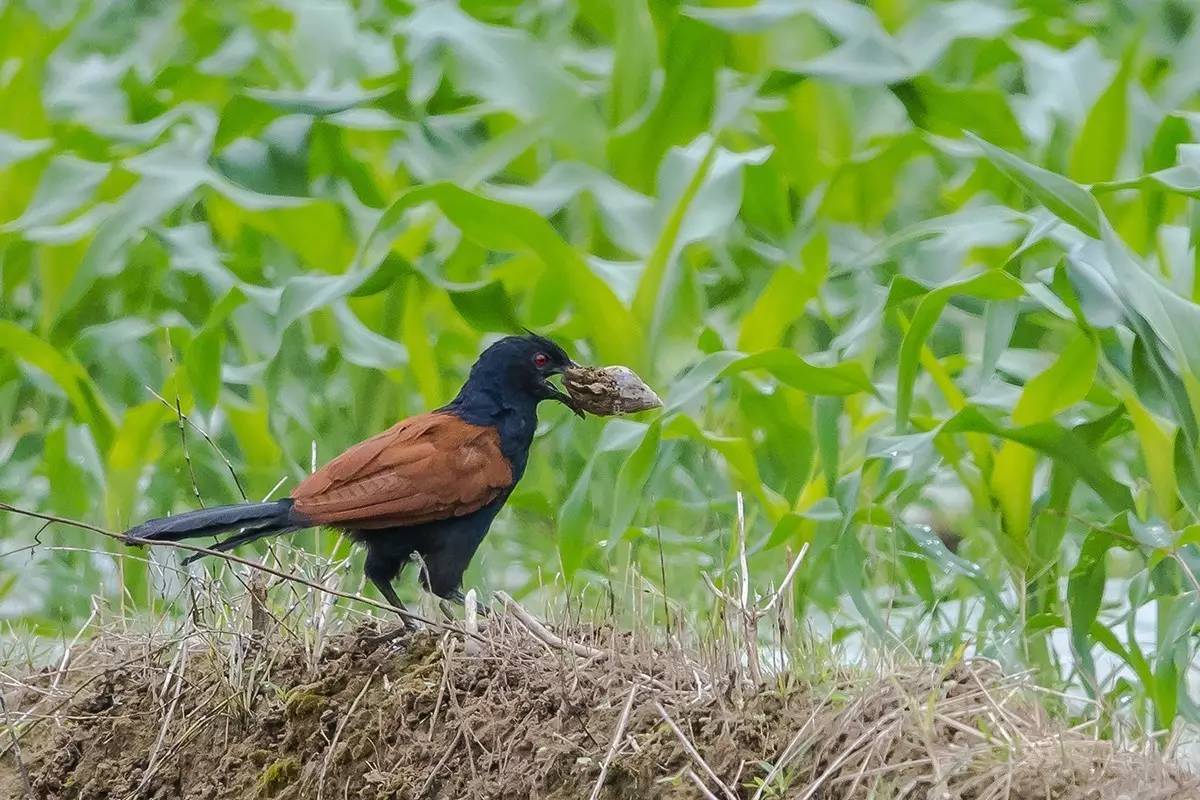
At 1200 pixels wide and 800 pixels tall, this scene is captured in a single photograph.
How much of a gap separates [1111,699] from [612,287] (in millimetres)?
1544

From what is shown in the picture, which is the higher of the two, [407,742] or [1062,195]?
[1062,195]

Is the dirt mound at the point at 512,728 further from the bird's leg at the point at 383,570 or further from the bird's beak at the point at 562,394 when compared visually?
the bird's beak at the point at 562,394

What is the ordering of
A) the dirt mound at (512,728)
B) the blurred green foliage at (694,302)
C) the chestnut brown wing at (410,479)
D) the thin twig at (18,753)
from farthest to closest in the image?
the blurred green foliage at (694,302) → the chestnut brown wing at (410,479) → the thin twig at (18,753) → the dirt mound at (512,728)

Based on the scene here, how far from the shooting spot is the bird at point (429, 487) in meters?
3.06

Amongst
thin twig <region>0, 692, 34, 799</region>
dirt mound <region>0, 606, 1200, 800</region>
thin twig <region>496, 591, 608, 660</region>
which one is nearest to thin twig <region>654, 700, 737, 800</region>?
dirt mound <region>0, 606, 1200, 800</region>

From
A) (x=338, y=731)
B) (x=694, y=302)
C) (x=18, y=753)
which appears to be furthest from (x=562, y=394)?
(x=18, y=753)

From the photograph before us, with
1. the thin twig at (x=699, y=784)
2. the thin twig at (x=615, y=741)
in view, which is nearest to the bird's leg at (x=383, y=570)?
the thin twig at (x=615, y=741)

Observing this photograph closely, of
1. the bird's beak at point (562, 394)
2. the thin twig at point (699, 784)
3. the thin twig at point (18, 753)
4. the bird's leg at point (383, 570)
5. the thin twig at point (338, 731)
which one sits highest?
the thin twig at point (699, 784)

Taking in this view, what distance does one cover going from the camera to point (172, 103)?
6102mm

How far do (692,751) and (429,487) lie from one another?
41.1 inches

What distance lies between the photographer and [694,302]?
4.20 meters

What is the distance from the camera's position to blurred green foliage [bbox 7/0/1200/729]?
3.28 meters

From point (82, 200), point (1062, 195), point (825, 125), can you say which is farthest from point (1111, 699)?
point (82, 200)

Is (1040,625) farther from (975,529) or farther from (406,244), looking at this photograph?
(406,244)
